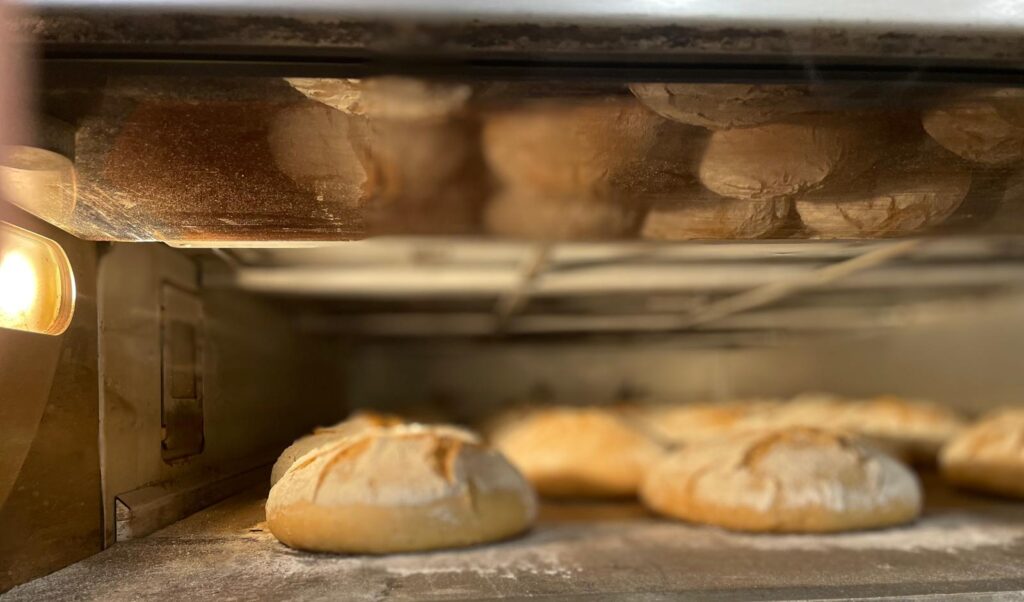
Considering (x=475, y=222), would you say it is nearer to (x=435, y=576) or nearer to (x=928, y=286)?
(x=435, y=576)

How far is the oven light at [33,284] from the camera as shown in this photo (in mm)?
728

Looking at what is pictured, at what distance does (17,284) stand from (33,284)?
0.03 m

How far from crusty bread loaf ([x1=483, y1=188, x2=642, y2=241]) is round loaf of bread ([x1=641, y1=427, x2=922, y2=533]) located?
71 cm

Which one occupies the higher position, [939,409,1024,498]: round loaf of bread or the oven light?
the oven light

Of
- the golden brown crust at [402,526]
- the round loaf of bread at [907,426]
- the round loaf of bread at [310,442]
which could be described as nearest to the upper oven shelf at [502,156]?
the round loaf of bread at [310,442]

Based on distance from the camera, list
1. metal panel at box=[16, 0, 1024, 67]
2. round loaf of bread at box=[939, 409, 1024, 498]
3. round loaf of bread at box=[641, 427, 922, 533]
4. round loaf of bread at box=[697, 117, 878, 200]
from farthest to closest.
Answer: round loaf of bread at box=[939, 409, 1024, 498], round loaf of bread at box=[641, 427, 922, 533], round loaf of bread at box=[697, 117, 878, 200], metal panel at box=[16, 0, 1024, 67]

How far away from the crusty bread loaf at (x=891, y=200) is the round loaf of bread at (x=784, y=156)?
0.10 feet

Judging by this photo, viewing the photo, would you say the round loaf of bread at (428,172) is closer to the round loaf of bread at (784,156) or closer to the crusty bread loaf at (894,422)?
the round loaf of bread at (784,156)

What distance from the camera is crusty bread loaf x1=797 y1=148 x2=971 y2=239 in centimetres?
76

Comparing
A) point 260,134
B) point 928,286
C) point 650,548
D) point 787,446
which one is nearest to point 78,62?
point 260,134

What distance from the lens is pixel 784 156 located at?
72 cm

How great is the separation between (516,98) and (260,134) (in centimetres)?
25

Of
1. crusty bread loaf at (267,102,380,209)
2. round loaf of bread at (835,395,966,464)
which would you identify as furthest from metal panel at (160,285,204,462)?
round loaf of bread at (835,395,966,464)

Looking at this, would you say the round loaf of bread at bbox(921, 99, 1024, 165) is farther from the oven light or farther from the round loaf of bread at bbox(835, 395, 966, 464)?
the round loaf of bread at bbox(835, 395, 966, 464)
